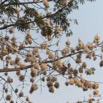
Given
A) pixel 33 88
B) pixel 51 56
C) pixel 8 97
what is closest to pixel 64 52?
pixel 51 56

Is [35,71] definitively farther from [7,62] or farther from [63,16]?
[63,16]

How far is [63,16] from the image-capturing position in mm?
8141

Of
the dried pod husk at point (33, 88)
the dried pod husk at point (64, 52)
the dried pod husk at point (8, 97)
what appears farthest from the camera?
the dried pod husk at point (8, 97)

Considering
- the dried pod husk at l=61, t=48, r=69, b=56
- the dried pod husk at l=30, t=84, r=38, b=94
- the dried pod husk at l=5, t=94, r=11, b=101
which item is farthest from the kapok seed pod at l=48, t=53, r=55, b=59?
the dried pod husk at l=5, t=94, r=11, b=101

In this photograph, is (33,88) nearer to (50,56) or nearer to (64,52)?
(50,56)

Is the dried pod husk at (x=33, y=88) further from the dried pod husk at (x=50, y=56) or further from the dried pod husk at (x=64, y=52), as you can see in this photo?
the dried pod husk at (x=64, y=52)

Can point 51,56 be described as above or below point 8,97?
above

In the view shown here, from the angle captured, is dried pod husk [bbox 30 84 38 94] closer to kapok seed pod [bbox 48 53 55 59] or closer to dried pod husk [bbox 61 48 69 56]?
kapok seed pod [bbox 48 53 55 59]

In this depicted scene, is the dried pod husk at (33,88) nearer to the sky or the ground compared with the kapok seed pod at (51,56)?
nearer to the ground

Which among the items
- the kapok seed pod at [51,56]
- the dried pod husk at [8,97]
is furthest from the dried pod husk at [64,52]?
the dried pod husk at [8,97]

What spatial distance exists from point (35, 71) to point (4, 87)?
1.95 meters

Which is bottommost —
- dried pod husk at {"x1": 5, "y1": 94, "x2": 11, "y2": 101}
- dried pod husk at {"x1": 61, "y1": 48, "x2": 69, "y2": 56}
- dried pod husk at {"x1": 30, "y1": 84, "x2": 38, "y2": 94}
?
dried pod husk at {"x1": 5, "y1": 94, "x2": 11, "y2": 101}

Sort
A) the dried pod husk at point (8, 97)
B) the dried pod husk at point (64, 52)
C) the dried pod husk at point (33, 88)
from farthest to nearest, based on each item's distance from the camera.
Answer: the dried pod husk at point (8, 97) < the dried pod husk at point (64, 52) < the dried pod husk at point (33, 88)

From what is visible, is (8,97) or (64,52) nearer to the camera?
(64,52)
